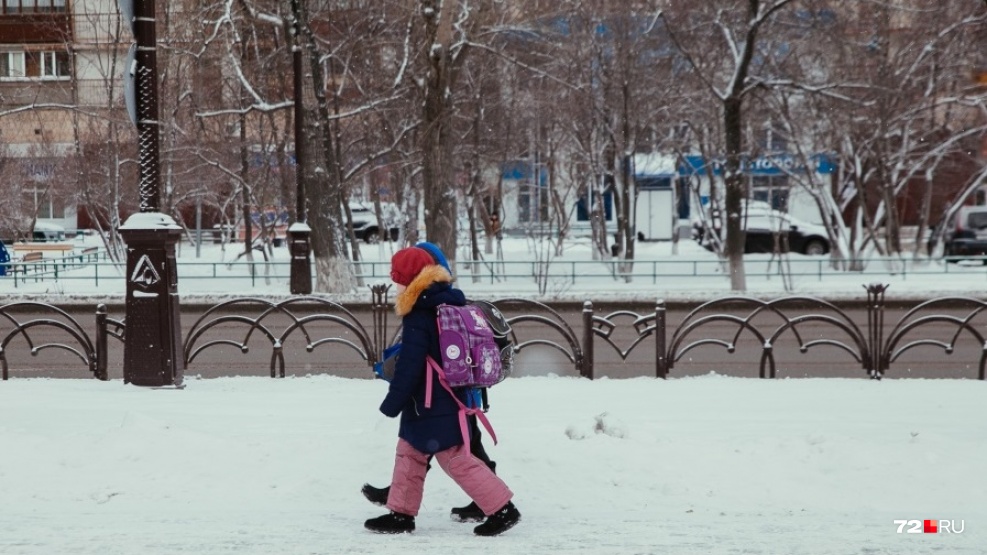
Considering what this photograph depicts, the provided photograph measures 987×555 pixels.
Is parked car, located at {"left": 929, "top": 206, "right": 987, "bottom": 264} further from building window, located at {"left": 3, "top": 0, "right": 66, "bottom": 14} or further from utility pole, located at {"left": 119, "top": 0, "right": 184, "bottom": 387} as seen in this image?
building window, located at {"left": 3, "top": 0, "right": 66, "bottom": 14}

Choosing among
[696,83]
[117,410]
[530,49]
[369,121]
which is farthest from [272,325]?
[696,83]

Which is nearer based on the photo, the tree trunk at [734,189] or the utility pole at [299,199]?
the utility pole at [299,199]

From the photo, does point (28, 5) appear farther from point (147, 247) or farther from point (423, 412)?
point (423, 412)

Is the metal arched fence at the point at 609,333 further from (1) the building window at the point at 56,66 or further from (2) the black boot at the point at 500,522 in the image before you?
(1) the building window at the point at 56,66

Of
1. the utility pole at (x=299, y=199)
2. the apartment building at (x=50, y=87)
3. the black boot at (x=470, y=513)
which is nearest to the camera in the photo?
the black boot at (x=470, y=513)

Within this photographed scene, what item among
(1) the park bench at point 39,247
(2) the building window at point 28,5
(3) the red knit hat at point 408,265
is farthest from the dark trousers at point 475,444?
(2) the building window at point 28,5

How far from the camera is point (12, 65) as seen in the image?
38.5 metres

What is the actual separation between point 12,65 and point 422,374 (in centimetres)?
3789

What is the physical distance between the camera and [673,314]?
20734mm

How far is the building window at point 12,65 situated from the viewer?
112 feet

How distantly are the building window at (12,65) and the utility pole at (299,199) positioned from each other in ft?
48.2

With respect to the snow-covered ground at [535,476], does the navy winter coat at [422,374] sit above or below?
above

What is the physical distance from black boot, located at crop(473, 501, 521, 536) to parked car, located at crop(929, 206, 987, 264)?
95.7 feet

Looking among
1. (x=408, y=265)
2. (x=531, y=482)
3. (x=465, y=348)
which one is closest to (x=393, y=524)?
(x=465, y=348)
